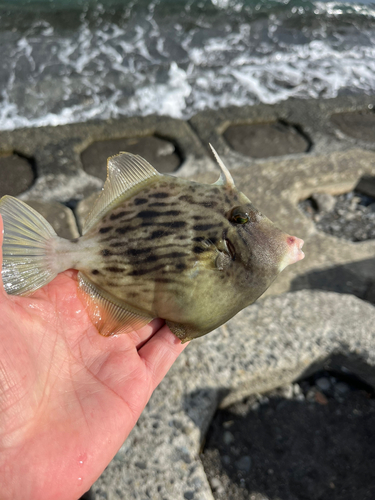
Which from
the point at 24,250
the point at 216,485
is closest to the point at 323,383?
the point at 216,485

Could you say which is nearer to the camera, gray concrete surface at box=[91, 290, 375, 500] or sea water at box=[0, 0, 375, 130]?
gray concrete surface at box=[91, 290, 375, 500]

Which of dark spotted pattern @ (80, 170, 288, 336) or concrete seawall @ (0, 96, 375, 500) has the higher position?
dark spotted pattern @ (80, 170, 288, 336)

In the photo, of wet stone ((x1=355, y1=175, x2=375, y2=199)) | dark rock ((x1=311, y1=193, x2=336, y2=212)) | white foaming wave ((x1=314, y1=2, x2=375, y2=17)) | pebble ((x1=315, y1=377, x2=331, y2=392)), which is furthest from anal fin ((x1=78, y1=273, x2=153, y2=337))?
white foaming wave ((x1=314, y1=2, x2=375, y2=17))

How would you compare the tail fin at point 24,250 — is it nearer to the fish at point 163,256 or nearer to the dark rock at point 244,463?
the fish at point 163,256

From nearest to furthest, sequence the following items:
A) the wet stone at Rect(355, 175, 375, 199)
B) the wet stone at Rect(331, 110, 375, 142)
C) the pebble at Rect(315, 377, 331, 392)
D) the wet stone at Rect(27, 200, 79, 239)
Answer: the pebble at Rect(315, 377, 331, 392), the wet stone at Rect(27, 200, 79, 239), the wet stone at Rect(355, 175, 375, 199), the wet stone at Rect(331, 110, 375, 142)

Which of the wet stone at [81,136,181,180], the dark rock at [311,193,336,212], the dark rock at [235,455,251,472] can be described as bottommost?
the dark rock at [311,193,336,212]

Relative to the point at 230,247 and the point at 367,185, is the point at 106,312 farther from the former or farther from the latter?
the point at 367,185

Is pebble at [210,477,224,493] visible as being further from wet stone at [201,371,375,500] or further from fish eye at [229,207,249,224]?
fish eye at [229,207,249,224]
